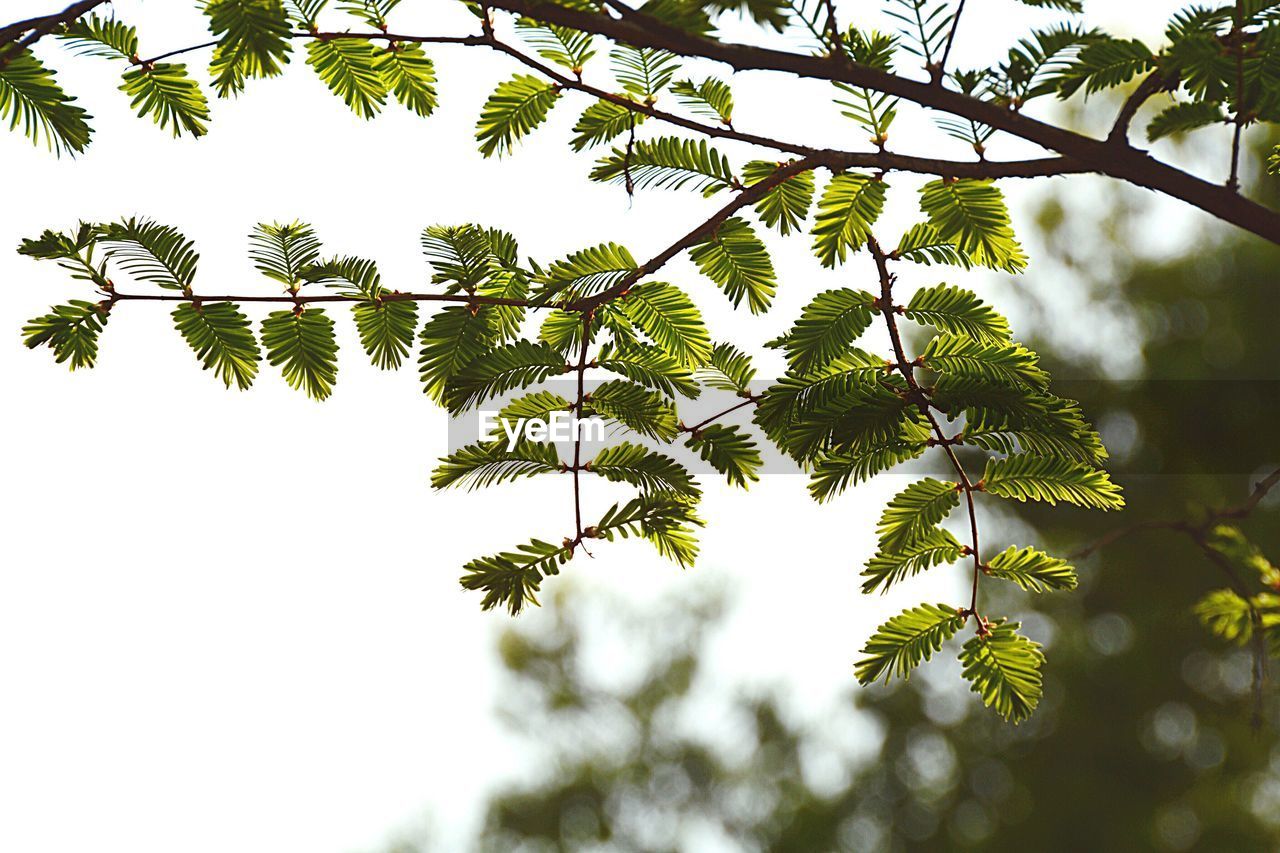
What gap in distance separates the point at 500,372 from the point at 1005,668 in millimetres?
422

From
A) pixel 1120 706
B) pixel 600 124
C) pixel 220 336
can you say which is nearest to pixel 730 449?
pixel 600 124

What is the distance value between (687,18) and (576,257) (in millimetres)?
262

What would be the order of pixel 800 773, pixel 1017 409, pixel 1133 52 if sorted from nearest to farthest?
1. pixel 1133 52
2. pixel 1017 409
3. pixel 800 773

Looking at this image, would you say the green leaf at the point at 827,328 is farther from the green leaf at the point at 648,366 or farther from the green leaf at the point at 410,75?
the green leaf at the point at 410,75

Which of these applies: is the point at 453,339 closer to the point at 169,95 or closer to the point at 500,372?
the point at 500,372

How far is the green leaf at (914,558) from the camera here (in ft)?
2.54

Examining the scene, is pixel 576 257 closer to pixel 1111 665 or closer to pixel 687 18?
pixel 687 18

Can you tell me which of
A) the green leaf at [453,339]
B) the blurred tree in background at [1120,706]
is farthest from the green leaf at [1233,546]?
the blurred tree in background at [1120,706]

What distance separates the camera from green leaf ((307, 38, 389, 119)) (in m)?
0.74

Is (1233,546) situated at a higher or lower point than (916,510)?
lower

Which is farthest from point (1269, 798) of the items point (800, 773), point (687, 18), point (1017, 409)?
point (687, 18)

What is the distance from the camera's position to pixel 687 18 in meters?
0.48

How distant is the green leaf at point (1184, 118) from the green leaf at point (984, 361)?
0.61 feet

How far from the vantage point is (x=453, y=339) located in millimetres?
722
